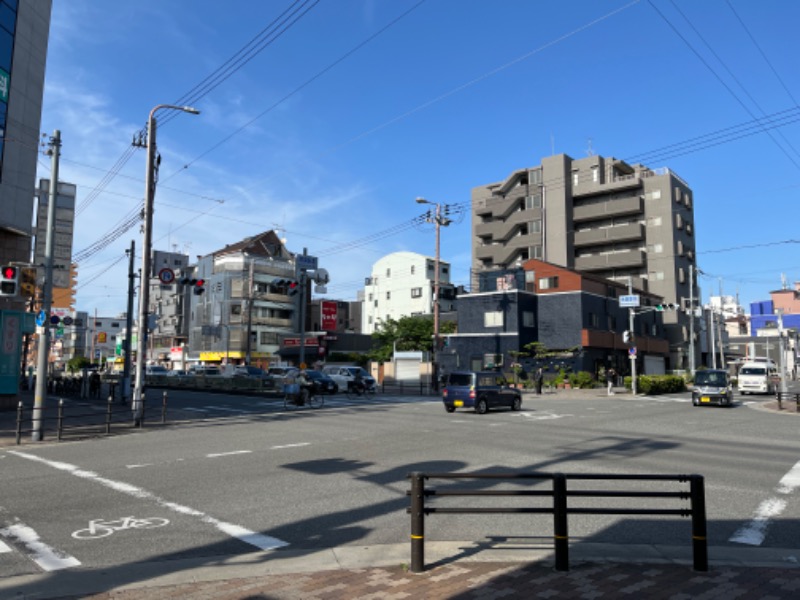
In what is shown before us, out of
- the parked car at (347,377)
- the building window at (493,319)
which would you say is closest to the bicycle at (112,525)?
the parked car at (347,377)

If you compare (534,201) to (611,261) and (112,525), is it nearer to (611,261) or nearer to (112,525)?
(611,261)

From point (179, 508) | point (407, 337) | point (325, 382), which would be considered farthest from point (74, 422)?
point (407, 337)

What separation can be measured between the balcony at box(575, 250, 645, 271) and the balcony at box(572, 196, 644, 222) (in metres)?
4.62

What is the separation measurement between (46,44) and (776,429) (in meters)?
32.5

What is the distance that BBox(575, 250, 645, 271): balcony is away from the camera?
70062mm

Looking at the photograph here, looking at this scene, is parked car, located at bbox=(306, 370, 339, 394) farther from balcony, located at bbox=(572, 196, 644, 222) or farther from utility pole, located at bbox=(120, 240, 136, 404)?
balcony, located at bbox=(572, 196, 644, 222)

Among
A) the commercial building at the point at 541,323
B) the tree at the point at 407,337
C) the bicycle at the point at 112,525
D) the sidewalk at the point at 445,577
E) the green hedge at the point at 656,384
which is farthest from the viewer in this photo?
the tree at the point at 407,337

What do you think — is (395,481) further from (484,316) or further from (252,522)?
(484,316)

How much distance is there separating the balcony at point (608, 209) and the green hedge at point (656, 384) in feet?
88.9

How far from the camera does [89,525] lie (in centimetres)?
750

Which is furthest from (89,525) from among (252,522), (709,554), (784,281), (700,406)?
(784,281)

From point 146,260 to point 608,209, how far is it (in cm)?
6105

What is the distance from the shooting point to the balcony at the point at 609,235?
229 ft

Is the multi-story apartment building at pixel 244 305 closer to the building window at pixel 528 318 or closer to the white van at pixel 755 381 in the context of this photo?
the building window at pixel 528 318
